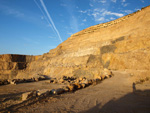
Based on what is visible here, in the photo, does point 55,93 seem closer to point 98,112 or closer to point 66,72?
point 98,112

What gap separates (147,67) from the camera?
393 inches

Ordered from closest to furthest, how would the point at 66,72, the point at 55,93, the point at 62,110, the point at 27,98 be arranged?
the point at 62,110
the point at 27,98
the point at 55,93
the point at 66,72

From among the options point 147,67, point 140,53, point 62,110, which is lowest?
point 62,110

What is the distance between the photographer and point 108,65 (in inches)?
579

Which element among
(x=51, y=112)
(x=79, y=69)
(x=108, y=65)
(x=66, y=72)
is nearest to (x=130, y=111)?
(x=51, y=112)

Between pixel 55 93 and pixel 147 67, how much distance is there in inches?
389

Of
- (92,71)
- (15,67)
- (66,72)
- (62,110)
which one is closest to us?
(62,110)

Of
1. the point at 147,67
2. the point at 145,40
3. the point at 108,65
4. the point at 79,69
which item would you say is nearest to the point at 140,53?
the point at 147,67

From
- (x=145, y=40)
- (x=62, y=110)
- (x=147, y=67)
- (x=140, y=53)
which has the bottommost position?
(x=62, y=110)

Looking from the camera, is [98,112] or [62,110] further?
[62,110]

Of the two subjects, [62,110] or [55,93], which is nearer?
[62,110]

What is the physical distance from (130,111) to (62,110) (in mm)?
1880

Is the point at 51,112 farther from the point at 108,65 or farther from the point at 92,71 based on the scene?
the point at 108,65

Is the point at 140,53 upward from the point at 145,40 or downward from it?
downward
